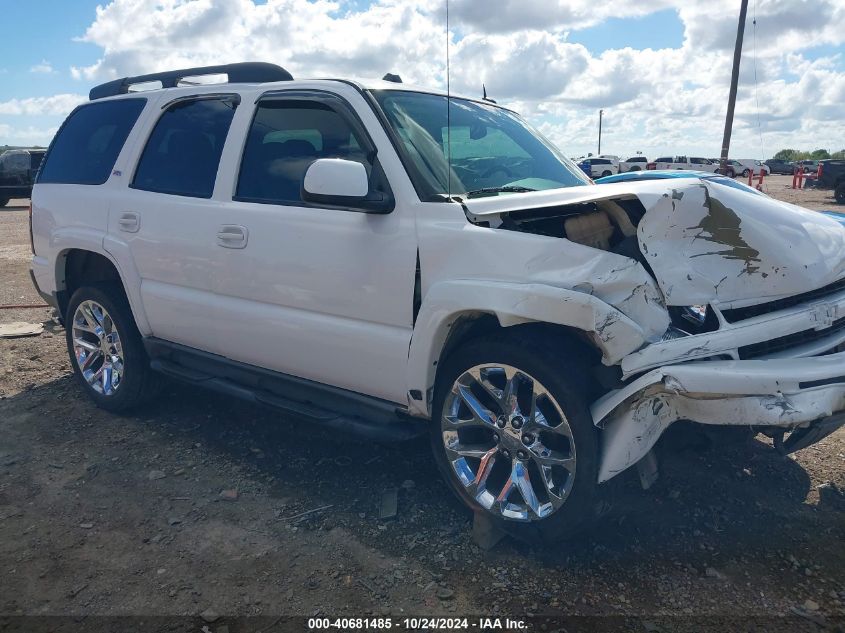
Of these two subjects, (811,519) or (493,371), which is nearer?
(493,371)

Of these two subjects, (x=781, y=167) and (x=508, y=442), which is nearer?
(x=508, y=442)

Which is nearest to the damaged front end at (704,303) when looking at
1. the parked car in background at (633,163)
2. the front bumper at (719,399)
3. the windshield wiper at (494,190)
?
the front bumper at (719,399)

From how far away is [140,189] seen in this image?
4.39 metres

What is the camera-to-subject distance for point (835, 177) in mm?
22797

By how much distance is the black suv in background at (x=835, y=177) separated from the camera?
2253cm

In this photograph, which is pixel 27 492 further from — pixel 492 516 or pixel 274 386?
pixel 492 516

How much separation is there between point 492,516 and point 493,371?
0.64 metres

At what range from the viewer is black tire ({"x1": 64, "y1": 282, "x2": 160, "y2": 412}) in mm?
4629

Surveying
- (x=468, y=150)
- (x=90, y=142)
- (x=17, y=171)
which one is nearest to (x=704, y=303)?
(x=468, y=150)

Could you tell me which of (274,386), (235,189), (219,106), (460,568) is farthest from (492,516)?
(219,106)

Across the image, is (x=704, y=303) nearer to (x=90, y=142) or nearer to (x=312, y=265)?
(x=312, y=265)

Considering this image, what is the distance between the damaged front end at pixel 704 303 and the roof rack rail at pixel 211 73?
176 cm

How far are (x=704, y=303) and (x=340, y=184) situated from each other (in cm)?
161

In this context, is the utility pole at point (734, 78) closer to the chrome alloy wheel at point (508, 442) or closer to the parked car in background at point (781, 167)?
the chrome alloy wheel at point (508, 442)
